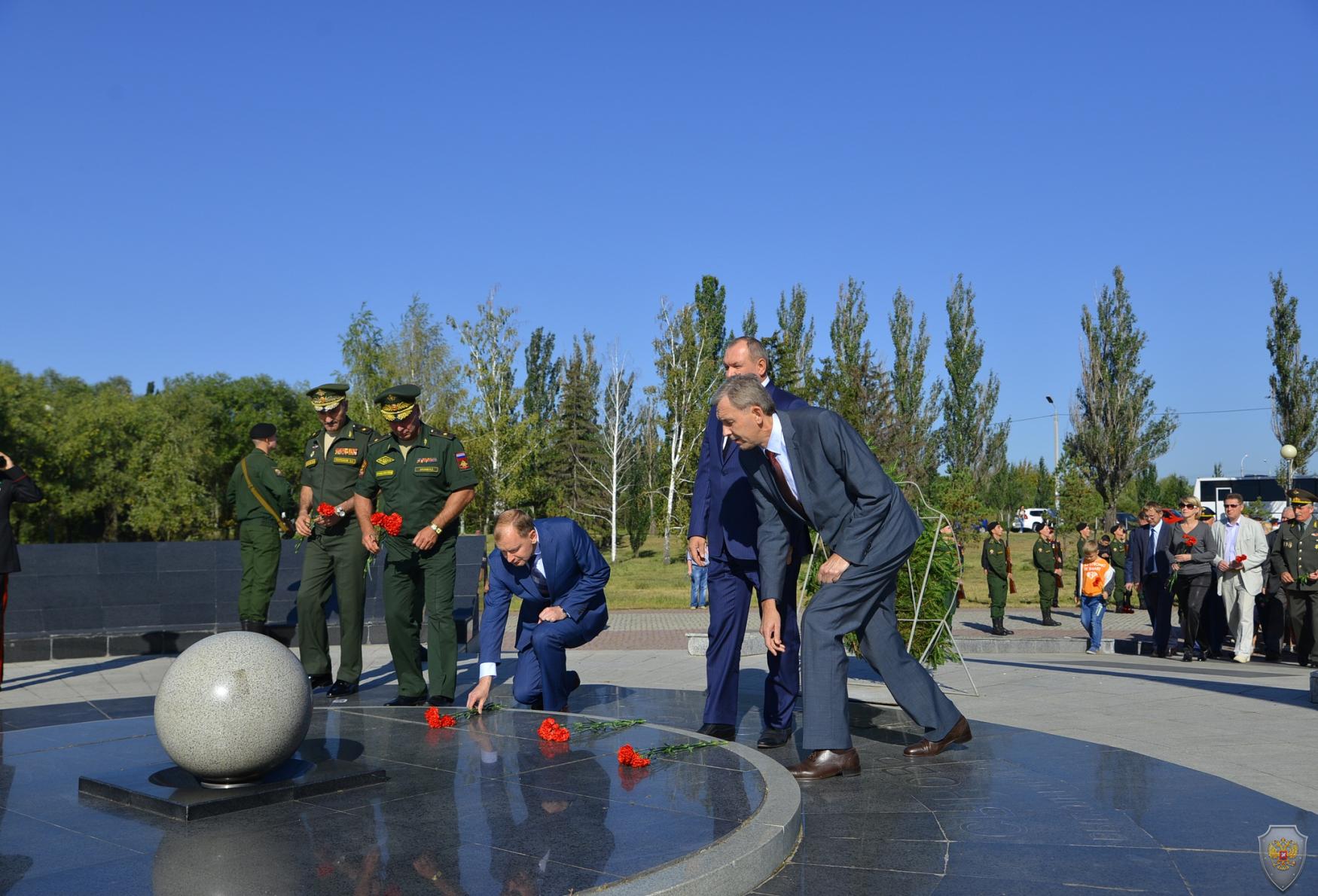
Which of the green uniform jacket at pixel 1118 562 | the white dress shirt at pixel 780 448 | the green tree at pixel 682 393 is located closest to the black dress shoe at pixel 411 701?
the white dress shirt at pixel 780 448

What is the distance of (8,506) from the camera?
997cm

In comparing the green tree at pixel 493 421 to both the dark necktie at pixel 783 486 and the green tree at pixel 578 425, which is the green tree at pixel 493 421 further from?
the dark necktie at pixel 783 486

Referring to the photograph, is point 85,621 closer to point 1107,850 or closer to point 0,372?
point 1107,850

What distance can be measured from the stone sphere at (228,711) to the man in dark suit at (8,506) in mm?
5858

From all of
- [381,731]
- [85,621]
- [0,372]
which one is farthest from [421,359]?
[381,731]

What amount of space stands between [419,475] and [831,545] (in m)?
3.80

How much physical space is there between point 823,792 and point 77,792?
3.53 meters

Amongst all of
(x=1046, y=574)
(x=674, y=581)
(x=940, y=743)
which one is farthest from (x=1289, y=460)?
(x=940, y=743)

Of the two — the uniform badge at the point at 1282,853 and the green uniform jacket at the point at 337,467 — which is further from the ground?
the green uniform jacket at the point at 337,467

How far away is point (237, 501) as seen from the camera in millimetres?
11609

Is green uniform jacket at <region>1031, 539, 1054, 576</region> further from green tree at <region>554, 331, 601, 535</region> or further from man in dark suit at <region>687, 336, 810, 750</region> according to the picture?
green tree at <region>554, 331, 601, 535</region>

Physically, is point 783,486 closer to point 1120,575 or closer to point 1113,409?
point 1120,575

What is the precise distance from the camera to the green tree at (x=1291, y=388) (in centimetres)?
4166

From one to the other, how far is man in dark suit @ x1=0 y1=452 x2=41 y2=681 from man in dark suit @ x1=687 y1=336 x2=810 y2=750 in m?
6.51
